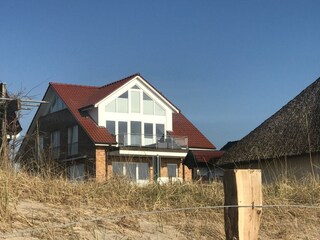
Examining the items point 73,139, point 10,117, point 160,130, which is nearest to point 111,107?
point 73,139

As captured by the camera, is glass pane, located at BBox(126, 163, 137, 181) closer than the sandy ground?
No

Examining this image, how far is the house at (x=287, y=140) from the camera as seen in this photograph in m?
19.9

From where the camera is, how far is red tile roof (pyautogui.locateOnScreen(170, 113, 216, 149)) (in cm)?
4199

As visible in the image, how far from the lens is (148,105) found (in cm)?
3903

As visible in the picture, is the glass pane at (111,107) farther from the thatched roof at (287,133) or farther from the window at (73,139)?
the thatched roof at (287,133)

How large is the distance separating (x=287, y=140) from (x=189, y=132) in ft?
73.3

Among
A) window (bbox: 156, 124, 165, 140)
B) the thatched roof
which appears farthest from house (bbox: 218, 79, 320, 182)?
window (bbox: 156, 124, 165, 140)

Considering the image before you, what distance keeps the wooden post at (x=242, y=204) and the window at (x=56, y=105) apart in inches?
1428

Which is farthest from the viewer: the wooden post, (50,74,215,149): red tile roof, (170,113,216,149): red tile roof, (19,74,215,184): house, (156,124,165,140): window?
(170,113,216,149): red tile roof

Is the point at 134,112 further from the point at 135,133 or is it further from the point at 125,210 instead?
the point at 125,210

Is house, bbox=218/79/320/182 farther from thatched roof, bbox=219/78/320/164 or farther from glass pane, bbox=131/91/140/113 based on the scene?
glass pane, bbox=131/91/140/113

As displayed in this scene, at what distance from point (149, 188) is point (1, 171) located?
6.37ft

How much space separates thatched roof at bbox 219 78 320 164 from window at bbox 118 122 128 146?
1289 cm

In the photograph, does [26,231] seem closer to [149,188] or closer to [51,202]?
[51,202]
